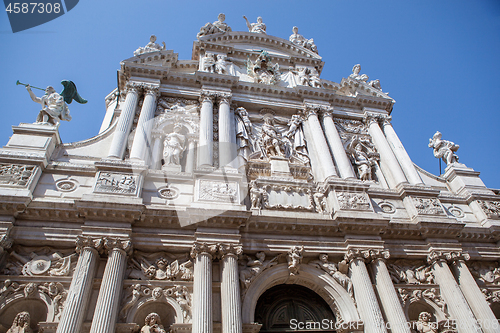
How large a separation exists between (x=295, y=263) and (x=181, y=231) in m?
2.86

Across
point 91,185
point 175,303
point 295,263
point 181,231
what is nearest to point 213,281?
point 175,303

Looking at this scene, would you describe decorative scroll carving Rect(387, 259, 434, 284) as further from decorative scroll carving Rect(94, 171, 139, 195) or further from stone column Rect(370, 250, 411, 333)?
decorative scroll carving Rect(94, 171, 139, 195)

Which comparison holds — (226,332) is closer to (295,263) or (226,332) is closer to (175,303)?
(175,303)

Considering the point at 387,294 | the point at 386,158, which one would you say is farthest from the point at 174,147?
the point at 386,158

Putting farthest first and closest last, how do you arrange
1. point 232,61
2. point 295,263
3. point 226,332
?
point 232,61, point 295,263, point 226,332

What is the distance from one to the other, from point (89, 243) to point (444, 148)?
12.3m

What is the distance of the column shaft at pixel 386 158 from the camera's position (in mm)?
11578

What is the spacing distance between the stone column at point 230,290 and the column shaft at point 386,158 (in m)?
6.29

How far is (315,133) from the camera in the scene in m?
12.2

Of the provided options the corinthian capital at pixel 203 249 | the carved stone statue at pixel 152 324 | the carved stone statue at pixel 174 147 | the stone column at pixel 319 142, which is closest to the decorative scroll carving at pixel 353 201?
the stone column at pixel 319 142

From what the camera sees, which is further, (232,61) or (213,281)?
(232,61)

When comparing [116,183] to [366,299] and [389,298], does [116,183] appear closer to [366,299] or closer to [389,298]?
[366,299]

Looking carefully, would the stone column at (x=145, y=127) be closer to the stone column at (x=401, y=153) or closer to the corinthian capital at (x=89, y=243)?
the corinthian capital at (x=89, y=243)

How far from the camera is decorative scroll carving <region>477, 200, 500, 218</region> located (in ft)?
35.7
